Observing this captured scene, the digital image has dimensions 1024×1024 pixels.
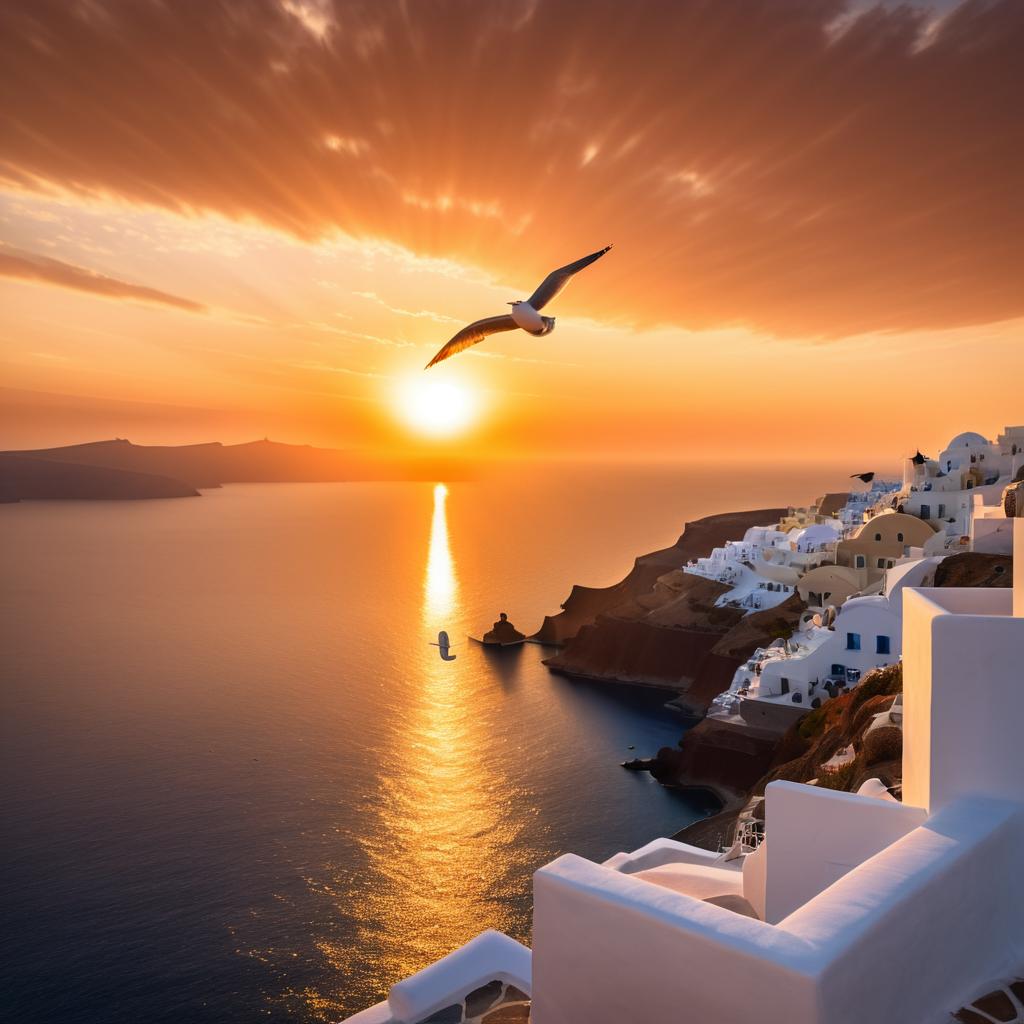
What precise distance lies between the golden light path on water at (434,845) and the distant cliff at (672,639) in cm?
953

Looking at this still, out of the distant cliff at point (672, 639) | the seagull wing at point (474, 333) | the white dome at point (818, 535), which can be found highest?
the seagull wing at point (474, 333)

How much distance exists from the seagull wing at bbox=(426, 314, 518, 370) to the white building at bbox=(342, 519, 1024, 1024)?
5415mm

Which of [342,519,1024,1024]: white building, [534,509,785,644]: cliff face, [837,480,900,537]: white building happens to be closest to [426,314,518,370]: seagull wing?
[342,519,1024,1024]: white building

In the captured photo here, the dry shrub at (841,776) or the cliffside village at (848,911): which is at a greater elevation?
the cliffside village at (848,911)

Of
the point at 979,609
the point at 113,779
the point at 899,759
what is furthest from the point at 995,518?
the point at 113,779

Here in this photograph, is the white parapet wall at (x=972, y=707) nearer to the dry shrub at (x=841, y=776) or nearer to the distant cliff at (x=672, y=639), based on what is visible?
the dry shrub at (x=841, y=776)

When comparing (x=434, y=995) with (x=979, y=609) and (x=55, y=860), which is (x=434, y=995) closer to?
(x=979, y=609)

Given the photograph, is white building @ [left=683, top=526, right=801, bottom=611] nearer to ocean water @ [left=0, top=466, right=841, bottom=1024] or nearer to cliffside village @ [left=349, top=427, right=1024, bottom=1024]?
ocean water @ [left=0, top=466, right=841, bottom=1024]

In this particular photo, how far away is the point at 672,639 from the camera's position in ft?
158

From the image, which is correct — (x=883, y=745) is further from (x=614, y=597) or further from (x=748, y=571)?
(x=614, y=597)

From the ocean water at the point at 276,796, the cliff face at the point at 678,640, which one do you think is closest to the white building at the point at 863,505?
the cliff face at the point at 678,640

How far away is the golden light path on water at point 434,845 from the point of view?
72.2 feet

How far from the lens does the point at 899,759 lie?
1095 centimetres

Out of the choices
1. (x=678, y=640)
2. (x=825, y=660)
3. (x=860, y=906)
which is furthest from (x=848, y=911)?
(x=678, y=640)
